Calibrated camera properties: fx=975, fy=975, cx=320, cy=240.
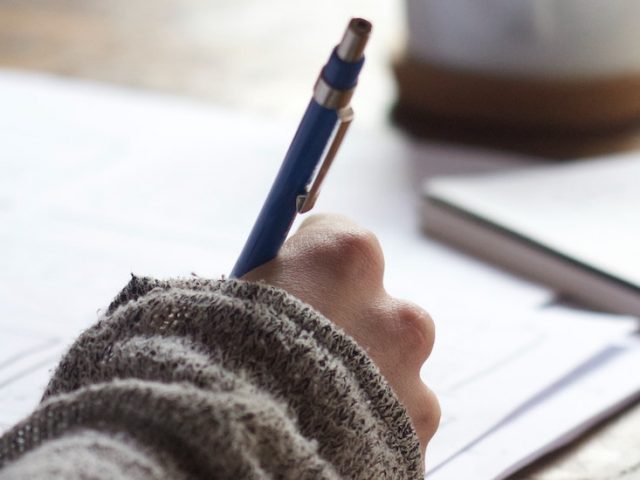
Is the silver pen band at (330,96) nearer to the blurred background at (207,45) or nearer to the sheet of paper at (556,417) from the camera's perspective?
the sheet of paper at (556,417)

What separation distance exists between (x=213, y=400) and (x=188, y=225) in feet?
1.28

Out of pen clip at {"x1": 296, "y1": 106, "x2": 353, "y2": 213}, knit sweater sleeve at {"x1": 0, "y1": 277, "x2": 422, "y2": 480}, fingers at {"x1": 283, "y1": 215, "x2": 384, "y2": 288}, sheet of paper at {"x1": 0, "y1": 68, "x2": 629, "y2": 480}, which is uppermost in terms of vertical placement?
pen clip at {"x1": 296, "y1": 106, "x2": 353, "y2": 213}

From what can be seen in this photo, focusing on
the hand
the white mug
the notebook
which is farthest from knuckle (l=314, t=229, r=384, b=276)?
the white mug

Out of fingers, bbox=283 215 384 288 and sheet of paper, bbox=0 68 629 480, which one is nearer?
fingers, bbox=283 215 384 288

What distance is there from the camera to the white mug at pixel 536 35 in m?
0.80

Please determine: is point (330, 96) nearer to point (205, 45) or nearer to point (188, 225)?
point (188, 225)

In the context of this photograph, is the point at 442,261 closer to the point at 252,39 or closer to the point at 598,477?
the point at 598,477

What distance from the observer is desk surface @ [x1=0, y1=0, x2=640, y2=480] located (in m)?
0.96

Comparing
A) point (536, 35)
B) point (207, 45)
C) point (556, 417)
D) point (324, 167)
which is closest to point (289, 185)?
point (324, 167)

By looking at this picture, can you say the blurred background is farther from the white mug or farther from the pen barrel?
the pen barrel

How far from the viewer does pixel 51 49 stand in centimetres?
108

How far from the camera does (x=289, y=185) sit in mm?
373

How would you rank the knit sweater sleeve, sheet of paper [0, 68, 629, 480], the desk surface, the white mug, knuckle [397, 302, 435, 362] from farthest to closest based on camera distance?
1. the desk surface
2. the white mug
3. sheet of paper [0, 68, 629, 480]
4. knuckle [397, 302, 435, 362]
5. the knit sweater sleeve

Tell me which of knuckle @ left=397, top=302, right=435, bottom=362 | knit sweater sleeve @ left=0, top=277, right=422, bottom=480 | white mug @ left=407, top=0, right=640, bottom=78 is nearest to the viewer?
knit sweater sleeve @ left=0, top=277, right=422, bottom=480
